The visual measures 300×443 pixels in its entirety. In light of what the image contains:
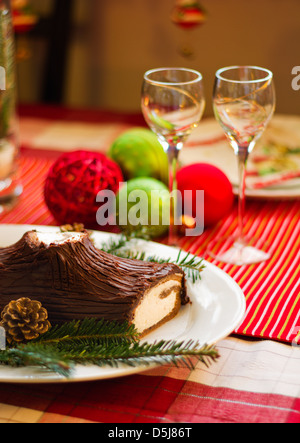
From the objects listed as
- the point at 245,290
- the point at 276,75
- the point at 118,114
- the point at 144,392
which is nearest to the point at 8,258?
the point at 144,392

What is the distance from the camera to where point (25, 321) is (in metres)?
0.68

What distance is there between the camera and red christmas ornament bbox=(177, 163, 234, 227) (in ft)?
3.44

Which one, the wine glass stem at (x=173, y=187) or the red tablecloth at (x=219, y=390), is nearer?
the red tablecloth at (x=219, y=390)

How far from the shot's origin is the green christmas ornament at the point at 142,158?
1.13m

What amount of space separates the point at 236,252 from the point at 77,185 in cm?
27

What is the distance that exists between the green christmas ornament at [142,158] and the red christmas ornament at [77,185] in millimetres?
96

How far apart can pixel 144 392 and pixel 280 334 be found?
195 mm

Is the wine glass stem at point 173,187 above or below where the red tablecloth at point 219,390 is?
above
